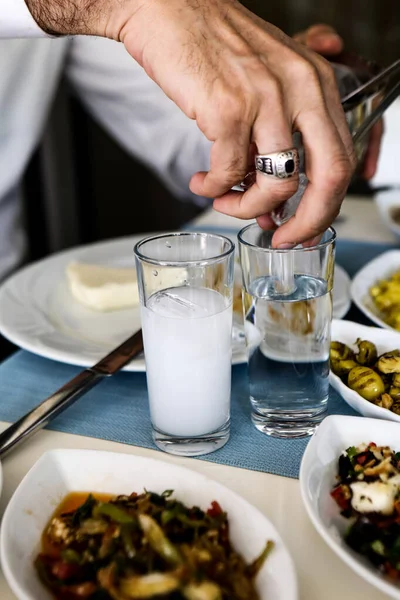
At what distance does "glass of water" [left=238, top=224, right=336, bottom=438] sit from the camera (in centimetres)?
74

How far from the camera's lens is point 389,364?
2.64 feet

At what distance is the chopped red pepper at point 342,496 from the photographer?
633 millimetres

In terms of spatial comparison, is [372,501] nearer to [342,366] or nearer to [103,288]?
[342,366]

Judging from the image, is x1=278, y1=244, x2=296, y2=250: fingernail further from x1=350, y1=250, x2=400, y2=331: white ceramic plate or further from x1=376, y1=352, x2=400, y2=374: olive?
x1=350, y1=250, x2=400, y2=331: white ceramic plate

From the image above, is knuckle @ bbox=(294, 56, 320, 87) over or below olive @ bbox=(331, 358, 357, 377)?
over

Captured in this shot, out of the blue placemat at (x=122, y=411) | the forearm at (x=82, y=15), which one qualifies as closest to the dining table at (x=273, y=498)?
the blue placemat at (x=122, y=411)

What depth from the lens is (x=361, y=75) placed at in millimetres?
1210

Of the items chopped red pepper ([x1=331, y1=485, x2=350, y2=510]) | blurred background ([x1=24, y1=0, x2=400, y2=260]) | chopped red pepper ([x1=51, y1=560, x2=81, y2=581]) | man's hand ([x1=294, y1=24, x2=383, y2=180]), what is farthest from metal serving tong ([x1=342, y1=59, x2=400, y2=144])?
blurred background ([x1=24, y1=0, x2=400, y2=260])

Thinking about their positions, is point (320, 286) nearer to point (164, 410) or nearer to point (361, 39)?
point (164, 410)

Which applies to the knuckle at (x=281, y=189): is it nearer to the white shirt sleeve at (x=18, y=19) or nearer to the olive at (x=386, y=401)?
the olive at (x=386, y=401)

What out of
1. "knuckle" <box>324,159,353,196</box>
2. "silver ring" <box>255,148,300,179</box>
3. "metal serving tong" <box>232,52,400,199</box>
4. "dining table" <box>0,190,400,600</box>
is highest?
"silver ring" <box>255,148,300,179</box>

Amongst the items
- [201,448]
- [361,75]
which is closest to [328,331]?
[201,448]

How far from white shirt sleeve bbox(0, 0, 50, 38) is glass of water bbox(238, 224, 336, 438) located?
0.36 m

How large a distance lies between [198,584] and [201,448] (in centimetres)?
26
